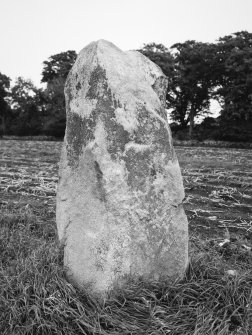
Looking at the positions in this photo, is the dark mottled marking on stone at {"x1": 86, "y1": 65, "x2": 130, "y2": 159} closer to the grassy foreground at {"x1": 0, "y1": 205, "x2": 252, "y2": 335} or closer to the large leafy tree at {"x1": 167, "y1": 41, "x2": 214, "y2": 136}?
the grassy foreground at {"x1": 0, "y1": 205, "x2": 252, "y2": 335}

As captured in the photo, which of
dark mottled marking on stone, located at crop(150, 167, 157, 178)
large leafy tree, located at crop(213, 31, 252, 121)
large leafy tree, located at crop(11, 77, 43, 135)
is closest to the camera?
dark mottled marking on stone, located at crop(150, 167, 157, 178)

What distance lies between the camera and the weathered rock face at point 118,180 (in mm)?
2863

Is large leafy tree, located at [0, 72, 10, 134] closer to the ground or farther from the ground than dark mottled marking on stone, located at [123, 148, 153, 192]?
farther from the ground

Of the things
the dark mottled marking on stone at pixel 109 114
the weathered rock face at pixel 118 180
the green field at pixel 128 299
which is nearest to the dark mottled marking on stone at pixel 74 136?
the weathered rock face at pixel 118 180

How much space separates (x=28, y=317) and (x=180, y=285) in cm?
130

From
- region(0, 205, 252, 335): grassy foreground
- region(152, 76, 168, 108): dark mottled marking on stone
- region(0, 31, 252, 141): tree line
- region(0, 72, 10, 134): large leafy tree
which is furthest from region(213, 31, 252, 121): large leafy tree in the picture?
region(0, 72, 10, 134): large leafy tree

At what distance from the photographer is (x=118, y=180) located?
286 cm

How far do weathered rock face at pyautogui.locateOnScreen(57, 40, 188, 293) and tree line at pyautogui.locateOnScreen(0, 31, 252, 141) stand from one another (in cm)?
2725

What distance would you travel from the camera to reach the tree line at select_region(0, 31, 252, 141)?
2945 centimetres

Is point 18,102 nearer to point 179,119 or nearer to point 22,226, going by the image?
point 179,119

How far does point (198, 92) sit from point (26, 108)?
91.3ft

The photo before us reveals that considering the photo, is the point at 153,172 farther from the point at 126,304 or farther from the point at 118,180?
the point at 126,304

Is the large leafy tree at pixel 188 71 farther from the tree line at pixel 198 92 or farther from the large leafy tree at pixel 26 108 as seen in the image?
the large leafy tree at pixel 26 108

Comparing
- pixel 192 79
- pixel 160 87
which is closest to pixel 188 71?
pixel 192 79
